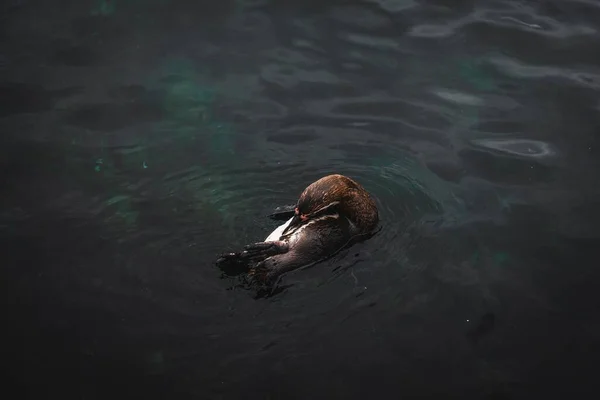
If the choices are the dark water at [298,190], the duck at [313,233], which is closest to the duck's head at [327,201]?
the duck at [313,233]

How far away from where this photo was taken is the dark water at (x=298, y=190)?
614cm

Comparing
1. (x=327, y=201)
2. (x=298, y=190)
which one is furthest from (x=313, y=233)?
(x=298, y=190)

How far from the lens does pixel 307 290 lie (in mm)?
6637

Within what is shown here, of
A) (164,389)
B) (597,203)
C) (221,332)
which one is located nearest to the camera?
(164,389)

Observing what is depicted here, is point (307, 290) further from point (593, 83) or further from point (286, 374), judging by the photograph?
point (593, 83)

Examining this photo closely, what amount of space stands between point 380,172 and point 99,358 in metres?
4.05

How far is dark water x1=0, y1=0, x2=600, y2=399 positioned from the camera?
6141 mm

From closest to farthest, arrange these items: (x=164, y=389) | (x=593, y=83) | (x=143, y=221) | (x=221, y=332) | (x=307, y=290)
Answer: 1. (x=164, y=389)
2. (x=221, y=332)
3. (x=307, y=290)
4. (x=143, y=221)
5. (x=593, y=83)

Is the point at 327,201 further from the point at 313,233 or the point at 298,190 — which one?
the point at 298,190

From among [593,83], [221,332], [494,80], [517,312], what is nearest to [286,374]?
[221,332]

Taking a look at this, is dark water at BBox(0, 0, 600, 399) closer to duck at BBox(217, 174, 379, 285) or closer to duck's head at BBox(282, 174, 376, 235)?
duck at BBox(217, 174, 379, 285)

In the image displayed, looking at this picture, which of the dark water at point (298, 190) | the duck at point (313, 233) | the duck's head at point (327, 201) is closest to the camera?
the dark water at point (298, 190)

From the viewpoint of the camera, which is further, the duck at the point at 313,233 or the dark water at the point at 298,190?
the duck at the point at 313,233

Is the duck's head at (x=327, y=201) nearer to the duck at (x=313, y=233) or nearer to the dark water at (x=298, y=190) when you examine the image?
the duck at (x=313, y=233)
